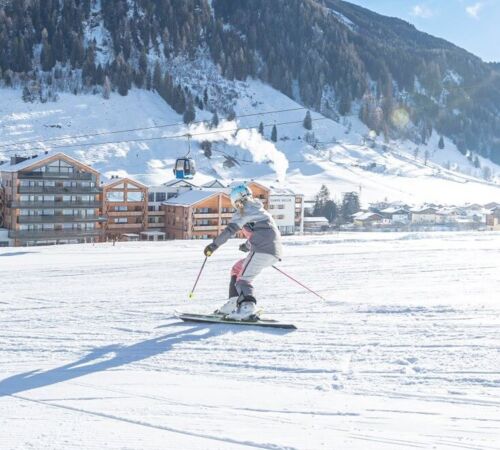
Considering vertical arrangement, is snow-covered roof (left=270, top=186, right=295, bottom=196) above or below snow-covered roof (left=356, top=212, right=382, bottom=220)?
above

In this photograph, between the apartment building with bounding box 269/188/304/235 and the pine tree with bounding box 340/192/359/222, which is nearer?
the apartment building with bounding box 269/188/304/235

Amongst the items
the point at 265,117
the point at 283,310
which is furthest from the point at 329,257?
the point at 265,117

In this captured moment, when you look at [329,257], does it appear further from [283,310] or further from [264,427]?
[264,427]

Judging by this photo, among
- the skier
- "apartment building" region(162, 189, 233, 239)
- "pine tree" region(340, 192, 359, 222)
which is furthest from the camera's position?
"pine tree" region(340, 192, 359, 222)

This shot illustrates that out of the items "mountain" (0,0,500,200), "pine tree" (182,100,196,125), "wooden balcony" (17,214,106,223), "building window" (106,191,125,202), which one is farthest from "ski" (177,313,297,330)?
"pine tree" (182,100,196,125)

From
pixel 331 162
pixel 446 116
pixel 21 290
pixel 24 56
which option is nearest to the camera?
pixel 21 290

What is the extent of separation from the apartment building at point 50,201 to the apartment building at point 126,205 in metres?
0.73

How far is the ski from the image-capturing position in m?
6.68

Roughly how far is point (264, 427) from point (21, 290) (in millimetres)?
A: 7060

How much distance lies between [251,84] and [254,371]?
127m

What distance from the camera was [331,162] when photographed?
339 feet

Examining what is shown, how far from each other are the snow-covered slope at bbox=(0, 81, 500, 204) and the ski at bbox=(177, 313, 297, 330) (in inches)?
2246

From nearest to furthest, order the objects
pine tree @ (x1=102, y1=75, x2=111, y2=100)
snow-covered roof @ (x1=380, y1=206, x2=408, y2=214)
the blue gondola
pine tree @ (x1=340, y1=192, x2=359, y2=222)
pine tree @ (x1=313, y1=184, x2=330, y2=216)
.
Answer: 1. the blue gondola
2. pine tree @ (x1=313, y1=184, x2=330, y2=216)
3. snow-covered roof @ (x1=380, y1=206, x2=408, y2=214)
4. pine tree @ (x1=340, y1=192, x2=359, y2=222)
5. pine tree @ (x1=102, y1=75, x2=111, y2=100)

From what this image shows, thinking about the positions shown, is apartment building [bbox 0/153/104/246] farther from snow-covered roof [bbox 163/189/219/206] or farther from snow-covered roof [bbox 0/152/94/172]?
snow-covered roof [bbox 163/189/219/206]
